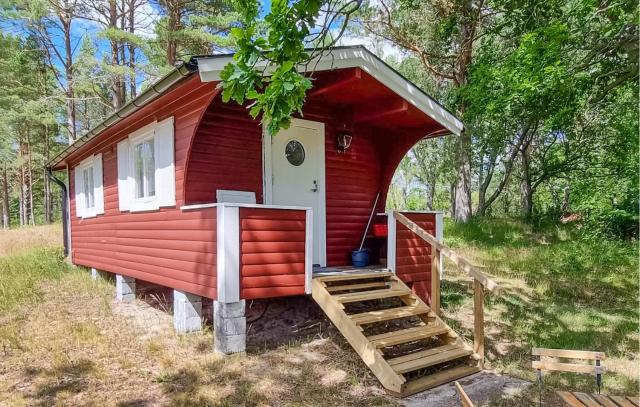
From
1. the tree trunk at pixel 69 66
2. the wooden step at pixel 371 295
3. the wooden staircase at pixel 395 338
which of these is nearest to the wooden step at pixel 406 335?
the wooden staircase at pixel 395 338

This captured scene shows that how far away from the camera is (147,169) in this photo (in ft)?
18.7

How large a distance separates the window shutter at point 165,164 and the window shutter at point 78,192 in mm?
4890

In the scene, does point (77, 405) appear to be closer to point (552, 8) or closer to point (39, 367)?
point (39, 367)

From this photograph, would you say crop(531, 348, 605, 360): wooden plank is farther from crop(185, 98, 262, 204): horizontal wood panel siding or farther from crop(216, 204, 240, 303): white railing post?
crop(185, 98, 262, 204): horizontal wood panel siding

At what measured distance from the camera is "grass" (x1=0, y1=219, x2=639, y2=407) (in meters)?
3.39

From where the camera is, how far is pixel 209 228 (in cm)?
410

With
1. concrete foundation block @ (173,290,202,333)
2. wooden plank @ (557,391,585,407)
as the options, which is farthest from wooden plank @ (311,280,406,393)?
concrete foundation block @ (173,290,202,333)

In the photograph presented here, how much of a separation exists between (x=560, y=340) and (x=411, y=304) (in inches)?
85.0

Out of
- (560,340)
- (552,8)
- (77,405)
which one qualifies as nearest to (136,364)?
(77,405)

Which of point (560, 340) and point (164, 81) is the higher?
point (164, 81)

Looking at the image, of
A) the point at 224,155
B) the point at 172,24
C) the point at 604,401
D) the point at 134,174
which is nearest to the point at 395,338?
the point at 604,401

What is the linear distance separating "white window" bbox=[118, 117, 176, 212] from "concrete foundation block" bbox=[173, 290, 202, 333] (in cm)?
115

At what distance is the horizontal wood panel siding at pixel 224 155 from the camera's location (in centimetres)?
470

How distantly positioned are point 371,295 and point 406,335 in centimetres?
57
